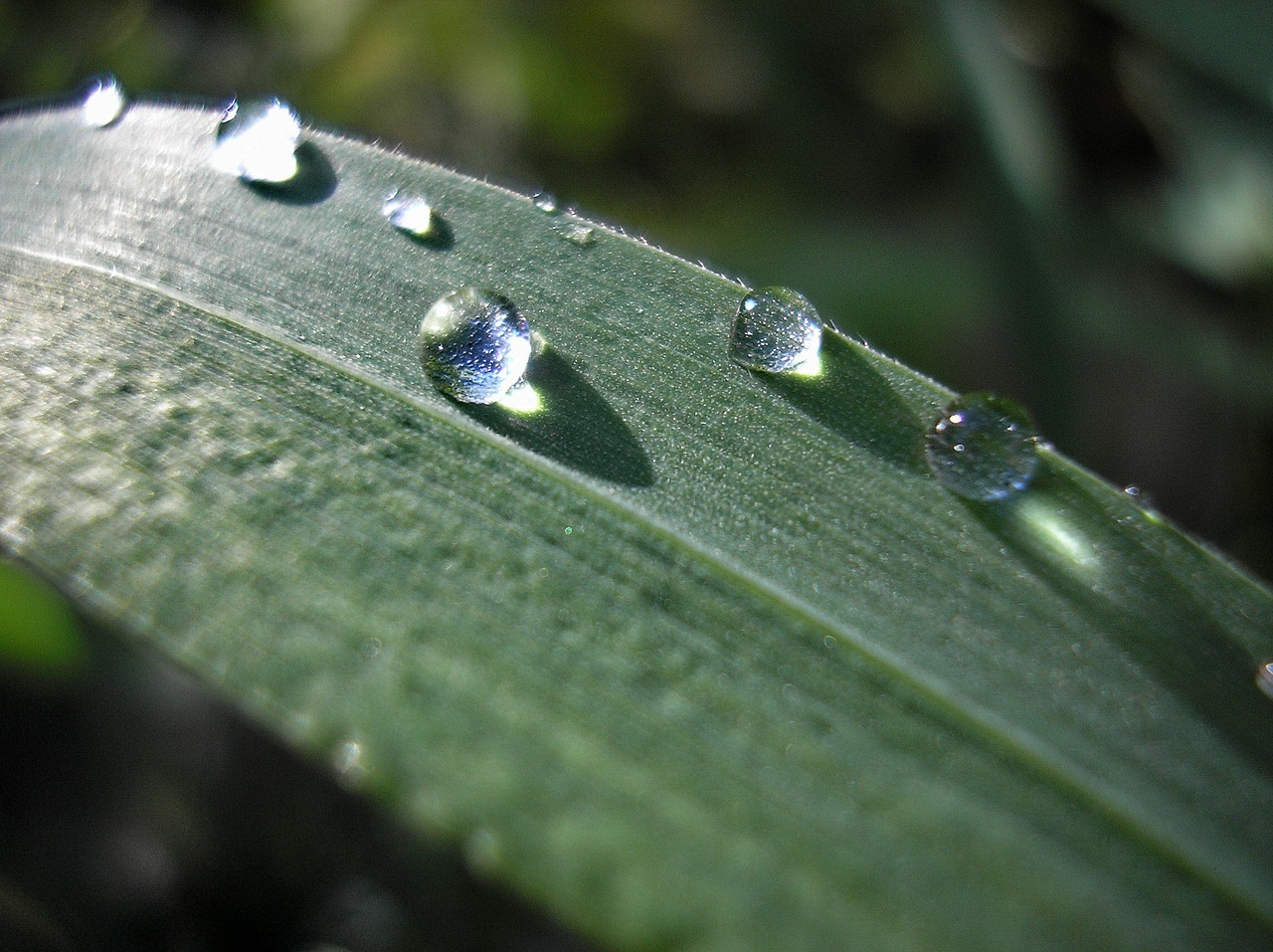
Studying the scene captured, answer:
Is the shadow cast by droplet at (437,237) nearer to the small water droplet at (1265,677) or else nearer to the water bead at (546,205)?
the water bead at (546,205)

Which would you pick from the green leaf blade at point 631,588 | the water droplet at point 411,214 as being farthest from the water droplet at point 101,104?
the water droplet at point 411,214

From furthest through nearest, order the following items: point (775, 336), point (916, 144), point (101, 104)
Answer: point (916, 144)
point (101, 104)
point (775, 336)

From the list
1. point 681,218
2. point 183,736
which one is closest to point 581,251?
point 183,736

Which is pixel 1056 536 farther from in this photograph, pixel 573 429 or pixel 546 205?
pixel 546 205

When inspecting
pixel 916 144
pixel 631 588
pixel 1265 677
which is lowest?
pixel 631 588

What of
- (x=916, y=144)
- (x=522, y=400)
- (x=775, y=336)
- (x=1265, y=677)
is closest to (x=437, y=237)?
(x=522, y=400)

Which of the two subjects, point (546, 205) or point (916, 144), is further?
point (916, 144)

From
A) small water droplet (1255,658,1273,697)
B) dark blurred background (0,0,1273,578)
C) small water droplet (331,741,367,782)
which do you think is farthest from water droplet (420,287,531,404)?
dark blurred background (0,0,1273,578)
